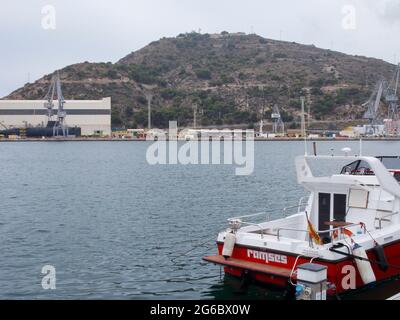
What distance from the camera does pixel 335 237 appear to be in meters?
13.0

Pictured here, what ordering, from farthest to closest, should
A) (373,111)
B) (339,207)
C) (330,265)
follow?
(373,111) → (339,207) → (330,265)

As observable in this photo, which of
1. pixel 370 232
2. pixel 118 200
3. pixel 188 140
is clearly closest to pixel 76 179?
pixel 118 200

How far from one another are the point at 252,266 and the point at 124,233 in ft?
32.3

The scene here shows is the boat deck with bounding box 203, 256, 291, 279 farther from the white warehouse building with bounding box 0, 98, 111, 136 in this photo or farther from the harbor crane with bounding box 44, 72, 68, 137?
the harbor crane with bounding box 44, 72, 68, 137

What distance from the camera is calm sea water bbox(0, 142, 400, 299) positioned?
14498 mm

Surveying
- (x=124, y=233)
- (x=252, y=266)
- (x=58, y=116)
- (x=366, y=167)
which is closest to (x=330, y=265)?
(x=252, y=266)

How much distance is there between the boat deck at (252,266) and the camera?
12175 millimetres

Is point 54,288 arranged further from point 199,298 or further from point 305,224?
point 305,224

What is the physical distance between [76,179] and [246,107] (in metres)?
133

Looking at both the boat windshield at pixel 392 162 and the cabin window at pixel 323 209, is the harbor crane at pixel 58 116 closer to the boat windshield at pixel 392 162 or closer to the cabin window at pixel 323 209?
the boat windshield at pixel 392 162

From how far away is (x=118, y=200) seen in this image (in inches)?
1257

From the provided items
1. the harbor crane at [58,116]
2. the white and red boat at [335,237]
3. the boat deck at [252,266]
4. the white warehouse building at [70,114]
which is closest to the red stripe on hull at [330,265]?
the white and red boat at [335,237]

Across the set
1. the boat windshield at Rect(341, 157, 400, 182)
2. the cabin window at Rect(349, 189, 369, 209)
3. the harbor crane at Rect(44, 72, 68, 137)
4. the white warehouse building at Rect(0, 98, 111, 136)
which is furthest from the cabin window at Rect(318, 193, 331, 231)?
the harbor crane at Rect(44, 72, 68, 137)

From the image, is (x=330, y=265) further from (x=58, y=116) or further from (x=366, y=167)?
(x=58, y=116)
